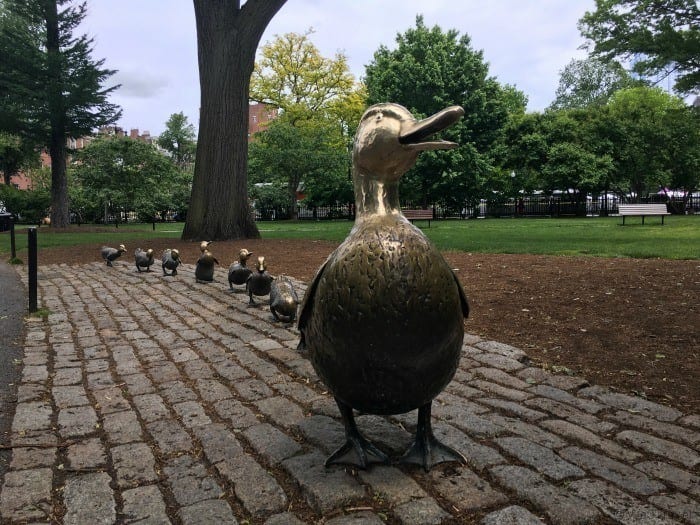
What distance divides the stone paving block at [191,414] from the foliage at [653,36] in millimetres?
11718

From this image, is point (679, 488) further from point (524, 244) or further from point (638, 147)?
point (638, 147)

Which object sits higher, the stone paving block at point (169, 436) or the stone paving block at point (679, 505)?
the stone paving block at point (679, 505)

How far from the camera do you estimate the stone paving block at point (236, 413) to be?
3.37 meters

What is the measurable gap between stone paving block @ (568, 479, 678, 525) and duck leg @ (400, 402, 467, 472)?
1.90 feet

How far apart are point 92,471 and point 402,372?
1.78m

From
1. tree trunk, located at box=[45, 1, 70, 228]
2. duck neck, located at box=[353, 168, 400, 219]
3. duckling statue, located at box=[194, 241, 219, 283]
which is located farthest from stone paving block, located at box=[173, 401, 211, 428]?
tree trunk, located at box=[45, 1, 70, 228]

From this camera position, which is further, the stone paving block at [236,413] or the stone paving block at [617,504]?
the stone paving block at [236,413]

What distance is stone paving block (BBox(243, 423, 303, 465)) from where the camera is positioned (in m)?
2.90

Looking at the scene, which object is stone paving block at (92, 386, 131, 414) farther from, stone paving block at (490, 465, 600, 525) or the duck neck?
stone paving block at (490, 465, 600, 525)

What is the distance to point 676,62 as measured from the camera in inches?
437

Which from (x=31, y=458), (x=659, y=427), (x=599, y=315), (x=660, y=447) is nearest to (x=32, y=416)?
(x=31, y=458)

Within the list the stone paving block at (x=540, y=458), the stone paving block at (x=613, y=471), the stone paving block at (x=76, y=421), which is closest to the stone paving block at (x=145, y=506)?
the stone paving block at (x=76, y=421)

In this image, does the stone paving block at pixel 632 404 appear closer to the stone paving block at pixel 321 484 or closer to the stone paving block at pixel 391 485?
the stone paving block at pixel 391 485

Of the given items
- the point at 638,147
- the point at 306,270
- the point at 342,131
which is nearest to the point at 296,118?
the point at 342,131
